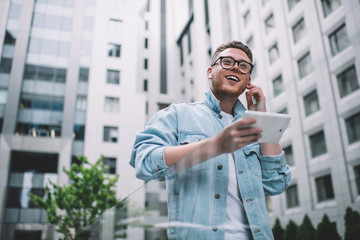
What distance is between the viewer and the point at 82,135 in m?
10.2

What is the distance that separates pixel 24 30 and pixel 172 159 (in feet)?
30.9

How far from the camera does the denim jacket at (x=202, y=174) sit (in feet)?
2.06

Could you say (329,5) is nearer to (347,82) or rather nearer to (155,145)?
(347,82)

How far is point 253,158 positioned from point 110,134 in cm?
1015

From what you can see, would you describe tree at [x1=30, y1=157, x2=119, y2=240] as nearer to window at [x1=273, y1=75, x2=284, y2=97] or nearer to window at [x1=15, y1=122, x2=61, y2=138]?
window at [x1=15, y1=122, x2=61, y2=138]

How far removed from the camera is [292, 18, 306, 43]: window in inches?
324

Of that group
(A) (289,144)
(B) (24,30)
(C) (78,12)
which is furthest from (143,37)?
(A) (289,144)

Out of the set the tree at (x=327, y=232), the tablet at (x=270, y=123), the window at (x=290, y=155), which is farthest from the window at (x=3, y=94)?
the tablet at (x=270, y=123)

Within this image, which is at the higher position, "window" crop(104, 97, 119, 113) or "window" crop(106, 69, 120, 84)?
"window" crop(106, 69, 120, 84)

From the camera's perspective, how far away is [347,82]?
669cm

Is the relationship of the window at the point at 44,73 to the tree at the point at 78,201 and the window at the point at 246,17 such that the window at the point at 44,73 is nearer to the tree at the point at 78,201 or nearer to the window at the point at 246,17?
the tree at the point at 78,201

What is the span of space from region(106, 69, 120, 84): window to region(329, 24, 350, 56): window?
689cm

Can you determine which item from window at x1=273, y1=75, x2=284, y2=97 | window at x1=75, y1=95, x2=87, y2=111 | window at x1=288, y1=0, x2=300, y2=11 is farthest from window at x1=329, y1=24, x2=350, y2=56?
window at x1=75, y1=95, x2=87, y2=111

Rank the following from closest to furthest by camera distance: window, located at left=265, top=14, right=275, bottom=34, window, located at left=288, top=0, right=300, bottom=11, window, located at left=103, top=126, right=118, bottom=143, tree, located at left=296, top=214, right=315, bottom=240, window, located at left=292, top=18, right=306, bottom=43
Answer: tree, located at left=296, top=214, right=315, bottom=240, window, located at left=292, top=18, right=306, bottom=43, window, located at left=288, top=0, right=300, bottom=11, window, located at left=265, top=14, right=275, bottom=34, window, located at left=103, top=126, right=118, bottom=143
